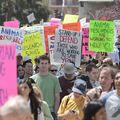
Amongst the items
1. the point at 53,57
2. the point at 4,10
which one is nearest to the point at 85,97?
the point at 53,57

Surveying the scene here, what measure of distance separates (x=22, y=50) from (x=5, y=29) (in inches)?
25.1

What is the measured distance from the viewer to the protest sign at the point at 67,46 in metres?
13.2

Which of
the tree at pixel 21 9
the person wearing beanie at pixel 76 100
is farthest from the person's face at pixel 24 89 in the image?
the tree at pixel 21 9

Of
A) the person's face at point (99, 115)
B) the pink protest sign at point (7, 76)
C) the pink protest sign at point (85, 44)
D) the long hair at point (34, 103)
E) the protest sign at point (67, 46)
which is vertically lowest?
the pink protest sign at point (85, 44)

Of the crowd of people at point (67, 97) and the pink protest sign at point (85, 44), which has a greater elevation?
the crowd of people at point (67, 97)

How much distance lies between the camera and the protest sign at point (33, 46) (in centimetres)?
1441

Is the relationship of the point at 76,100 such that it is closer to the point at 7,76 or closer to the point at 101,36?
the point at 7,76

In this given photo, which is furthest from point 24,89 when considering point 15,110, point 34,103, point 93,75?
point 93,75

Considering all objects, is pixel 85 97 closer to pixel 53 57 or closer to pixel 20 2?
pixel 53 57

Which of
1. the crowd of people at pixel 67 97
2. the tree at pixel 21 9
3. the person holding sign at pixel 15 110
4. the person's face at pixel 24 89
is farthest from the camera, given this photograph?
the tree at pixel 21 9

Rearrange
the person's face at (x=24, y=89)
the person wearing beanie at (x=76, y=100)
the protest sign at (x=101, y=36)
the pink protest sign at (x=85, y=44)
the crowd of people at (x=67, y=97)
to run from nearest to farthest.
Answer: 1. the crowd of people at (x=67, y=97)
2. the person's face at (x=24, y=89)
3. the person wearing beanie at (x=76, y=100)
4. the protest sign at (x=101, y=36)
5. the pink protest sign at (x=85, y=44)

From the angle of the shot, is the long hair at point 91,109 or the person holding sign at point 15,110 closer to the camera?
the person holding sign at point 15,110

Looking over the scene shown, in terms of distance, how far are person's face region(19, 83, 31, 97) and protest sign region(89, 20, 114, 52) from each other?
7454 millimetres

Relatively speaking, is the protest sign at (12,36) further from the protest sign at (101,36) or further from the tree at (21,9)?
the tree at (21,9)
